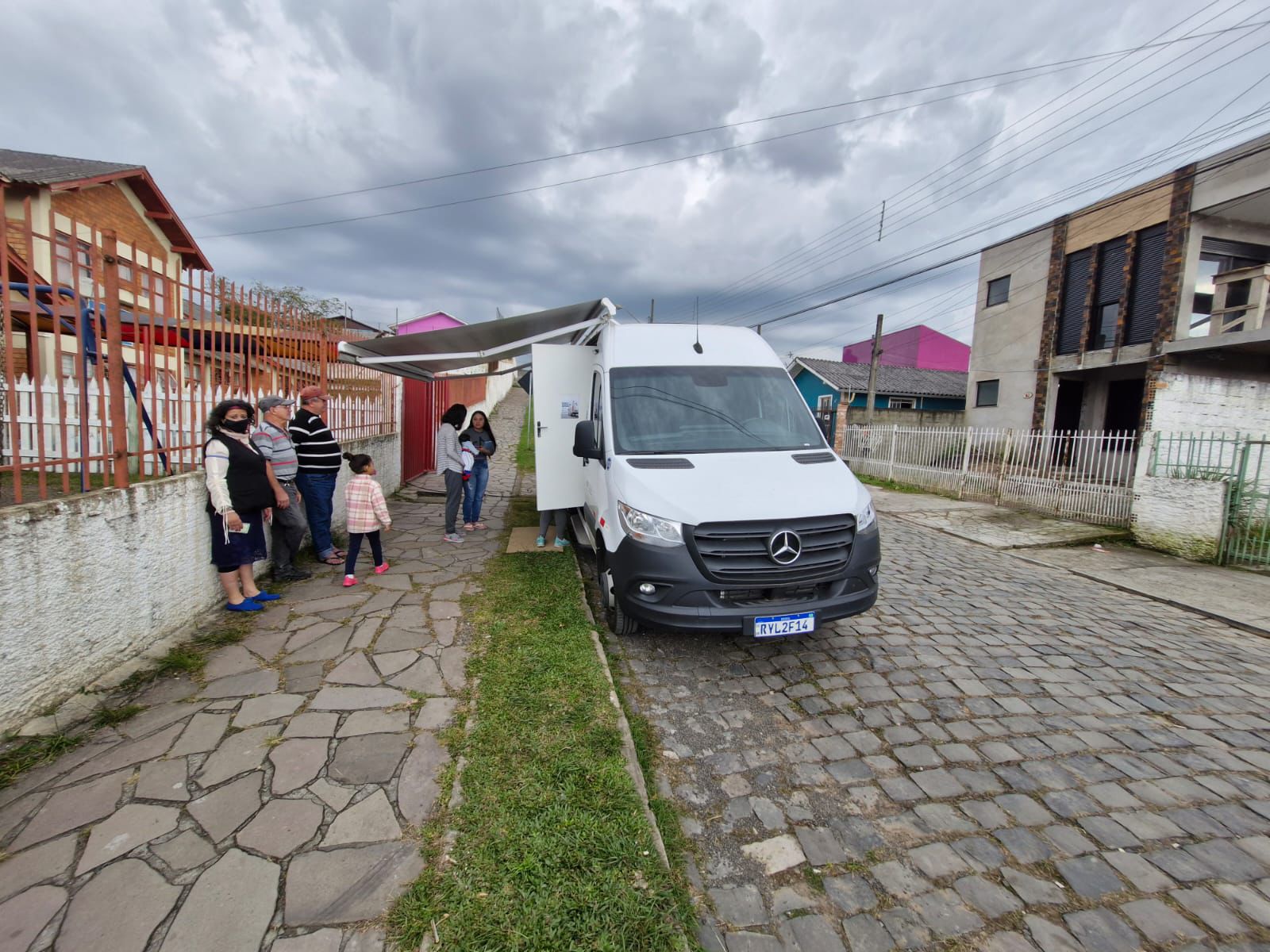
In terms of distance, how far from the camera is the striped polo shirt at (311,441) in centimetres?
520

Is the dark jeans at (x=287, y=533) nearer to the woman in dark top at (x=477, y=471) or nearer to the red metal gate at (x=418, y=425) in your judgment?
Answer: the woman in dark top at (x=477, y=471)

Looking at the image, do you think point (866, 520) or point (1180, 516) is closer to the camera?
point (866, 520)

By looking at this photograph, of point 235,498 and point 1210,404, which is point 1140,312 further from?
point 235,498

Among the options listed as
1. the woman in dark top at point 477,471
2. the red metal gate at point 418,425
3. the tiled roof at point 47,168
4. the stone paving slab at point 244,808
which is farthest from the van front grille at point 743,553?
the tiled roof at point 47,168

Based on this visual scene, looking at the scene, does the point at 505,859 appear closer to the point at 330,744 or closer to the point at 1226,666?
the point at 330,744

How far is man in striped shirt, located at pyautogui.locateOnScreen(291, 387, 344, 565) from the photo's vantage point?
521cm

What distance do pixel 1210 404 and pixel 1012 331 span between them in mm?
8592

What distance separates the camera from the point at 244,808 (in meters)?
2.30

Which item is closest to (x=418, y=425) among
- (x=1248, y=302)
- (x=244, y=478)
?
(x=244, y=478)

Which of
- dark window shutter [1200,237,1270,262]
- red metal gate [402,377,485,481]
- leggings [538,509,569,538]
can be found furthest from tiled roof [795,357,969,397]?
leggings [538,509,569,538]

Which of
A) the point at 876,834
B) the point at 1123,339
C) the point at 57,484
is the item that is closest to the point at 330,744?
the point at 57,484

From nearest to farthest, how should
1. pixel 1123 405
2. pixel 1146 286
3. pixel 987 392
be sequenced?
pixel 1146 286 < pixel 1123 405 < pixel 987 392

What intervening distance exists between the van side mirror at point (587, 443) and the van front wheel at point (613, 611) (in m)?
0.78

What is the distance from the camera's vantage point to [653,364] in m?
4.73
